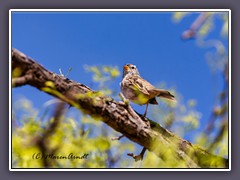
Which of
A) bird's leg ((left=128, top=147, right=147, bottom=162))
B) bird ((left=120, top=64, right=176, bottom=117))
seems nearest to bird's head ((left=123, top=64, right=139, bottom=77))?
bird ((left=120, top=64, right=176, bottom=117))

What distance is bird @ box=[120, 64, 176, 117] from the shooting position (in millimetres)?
1817

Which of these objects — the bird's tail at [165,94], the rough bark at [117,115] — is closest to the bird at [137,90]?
the bird's tail at [165,94]

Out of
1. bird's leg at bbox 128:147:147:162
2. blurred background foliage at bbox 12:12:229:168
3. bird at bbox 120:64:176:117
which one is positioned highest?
bird at bbox 120:64:176:117

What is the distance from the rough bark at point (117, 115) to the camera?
4.83 feet

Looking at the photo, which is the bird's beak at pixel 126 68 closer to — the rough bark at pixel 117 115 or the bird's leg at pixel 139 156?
the rough bark at pixel 117 115

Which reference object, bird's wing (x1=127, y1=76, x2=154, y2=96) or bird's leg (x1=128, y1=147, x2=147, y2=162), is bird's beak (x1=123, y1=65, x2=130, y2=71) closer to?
bird's wing (x1=127, y1=76, x2=154, y2=96)

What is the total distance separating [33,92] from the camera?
1594 millimetres

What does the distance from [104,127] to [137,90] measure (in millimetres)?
346

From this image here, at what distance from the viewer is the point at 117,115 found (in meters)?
1.62

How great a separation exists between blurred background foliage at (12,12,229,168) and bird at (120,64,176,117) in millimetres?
35

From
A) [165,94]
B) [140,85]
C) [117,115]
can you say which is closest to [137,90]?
[140,85]
